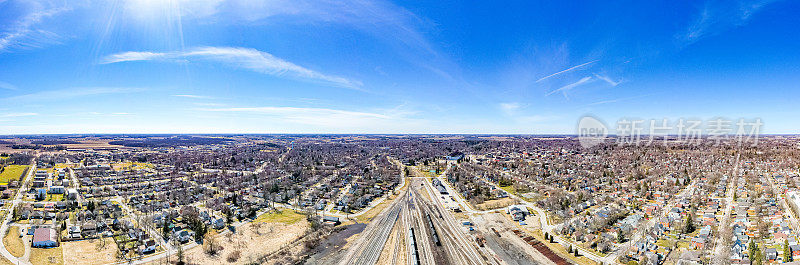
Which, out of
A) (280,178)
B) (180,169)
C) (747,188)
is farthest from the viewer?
(180,169)

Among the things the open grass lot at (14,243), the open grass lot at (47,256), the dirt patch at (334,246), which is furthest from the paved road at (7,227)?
the dirt patch at (334,246)

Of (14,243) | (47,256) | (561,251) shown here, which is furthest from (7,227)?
(561,251)

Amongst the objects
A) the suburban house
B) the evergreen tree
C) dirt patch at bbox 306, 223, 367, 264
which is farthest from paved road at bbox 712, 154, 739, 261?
the suburban house

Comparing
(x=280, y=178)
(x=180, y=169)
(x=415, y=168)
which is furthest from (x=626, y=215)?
(x=180, y=169)

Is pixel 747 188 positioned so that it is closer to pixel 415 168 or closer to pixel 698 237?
pixel 698 237

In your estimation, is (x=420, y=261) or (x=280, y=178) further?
(x=280, y=178)

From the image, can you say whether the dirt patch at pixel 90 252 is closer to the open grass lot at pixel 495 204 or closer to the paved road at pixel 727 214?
the open grass lot at pixel 495 204

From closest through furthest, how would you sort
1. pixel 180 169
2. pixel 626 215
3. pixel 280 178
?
pixel 626 215
pixel 280 178
pixel 180 169
